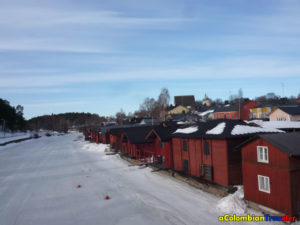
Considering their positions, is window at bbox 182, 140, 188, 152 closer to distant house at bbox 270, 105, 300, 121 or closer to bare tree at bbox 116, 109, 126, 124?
distant house at bbox 270, 105, 300, 121

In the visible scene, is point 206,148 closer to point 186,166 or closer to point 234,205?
point 186,166

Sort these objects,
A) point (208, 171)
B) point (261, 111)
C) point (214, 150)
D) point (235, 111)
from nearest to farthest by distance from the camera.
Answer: point (214, 150) < point (208, 171) < point (235, 111) < point (261, 111)

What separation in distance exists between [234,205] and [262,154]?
3.91 meters

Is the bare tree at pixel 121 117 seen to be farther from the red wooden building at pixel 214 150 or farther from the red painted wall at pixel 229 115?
the red wooden building at pixel 214 150

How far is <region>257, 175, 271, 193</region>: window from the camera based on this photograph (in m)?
15.2

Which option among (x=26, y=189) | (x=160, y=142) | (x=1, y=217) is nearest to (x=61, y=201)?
(x=1, y=217)

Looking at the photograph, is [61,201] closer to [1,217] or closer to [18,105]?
[1,217]

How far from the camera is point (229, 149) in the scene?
19.7 m

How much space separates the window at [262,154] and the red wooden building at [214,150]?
1.96 m

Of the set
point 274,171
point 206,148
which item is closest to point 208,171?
point 206,148

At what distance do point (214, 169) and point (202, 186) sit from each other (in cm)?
195

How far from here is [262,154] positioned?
51.6 ft

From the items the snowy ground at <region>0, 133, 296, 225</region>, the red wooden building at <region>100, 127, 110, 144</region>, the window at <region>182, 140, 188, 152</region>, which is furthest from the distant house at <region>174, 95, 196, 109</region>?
the window at <region>182, 140, 188, 152</region>

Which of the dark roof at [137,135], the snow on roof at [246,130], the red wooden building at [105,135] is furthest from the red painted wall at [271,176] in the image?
the red wooden building at [105,135]
